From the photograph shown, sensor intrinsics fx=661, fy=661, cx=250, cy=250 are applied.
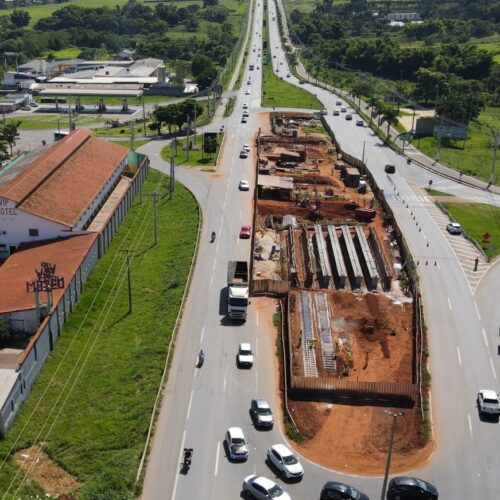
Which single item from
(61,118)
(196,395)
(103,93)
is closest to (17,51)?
(103,93)

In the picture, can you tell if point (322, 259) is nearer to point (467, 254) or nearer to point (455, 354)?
point (467, 254)

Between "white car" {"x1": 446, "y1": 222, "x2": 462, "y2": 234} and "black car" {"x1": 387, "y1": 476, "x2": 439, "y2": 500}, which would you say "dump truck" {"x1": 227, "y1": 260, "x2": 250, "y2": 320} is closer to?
"black car" {"x1": 387, "y1": 476, "x2": 439, "y2": 500}

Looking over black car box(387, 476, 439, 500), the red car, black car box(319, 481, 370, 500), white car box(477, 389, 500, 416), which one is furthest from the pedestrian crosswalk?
black car box(319, 481, 370, 500)

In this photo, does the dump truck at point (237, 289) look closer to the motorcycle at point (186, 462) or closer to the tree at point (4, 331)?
Answer: the tree at point (4, 331)

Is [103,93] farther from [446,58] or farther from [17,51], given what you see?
[446,58]

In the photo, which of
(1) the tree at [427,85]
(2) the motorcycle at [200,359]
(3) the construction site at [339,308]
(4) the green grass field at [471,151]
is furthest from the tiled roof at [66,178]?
(1) the tree at [427,85]
